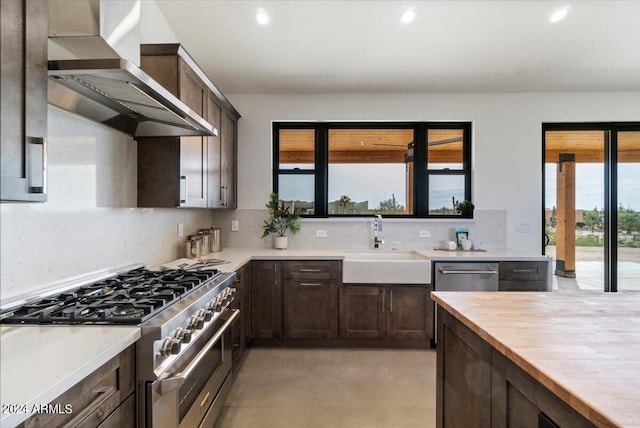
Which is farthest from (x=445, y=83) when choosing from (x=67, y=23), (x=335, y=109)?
(x=67, y=23)

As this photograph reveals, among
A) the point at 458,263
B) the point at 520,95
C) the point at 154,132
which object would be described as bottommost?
the point at 458,263

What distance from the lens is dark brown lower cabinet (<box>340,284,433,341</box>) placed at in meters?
3.04

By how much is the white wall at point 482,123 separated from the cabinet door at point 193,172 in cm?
111

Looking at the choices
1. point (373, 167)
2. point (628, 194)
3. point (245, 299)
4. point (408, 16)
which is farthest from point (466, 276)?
point (628, 194)

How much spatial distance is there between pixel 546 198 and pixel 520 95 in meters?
1.25

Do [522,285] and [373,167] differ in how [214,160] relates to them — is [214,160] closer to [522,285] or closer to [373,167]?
[373,167]

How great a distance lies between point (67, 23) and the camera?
1374 mm

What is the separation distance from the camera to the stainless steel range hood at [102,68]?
1.23 meters

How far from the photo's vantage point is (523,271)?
3.04 metres

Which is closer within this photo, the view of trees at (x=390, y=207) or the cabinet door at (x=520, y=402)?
the cabinet door at (x=520, y=402)

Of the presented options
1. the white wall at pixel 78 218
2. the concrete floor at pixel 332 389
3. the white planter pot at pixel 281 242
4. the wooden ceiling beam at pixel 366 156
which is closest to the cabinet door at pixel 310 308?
the concrete floor at pixel 332 389

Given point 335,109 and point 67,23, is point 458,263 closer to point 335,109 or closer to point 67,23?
point 335,109

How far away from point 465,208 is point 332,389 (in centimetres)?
243

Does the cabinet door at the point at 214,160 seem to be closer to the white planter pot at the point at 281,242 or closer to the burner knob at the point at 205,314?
the white planter pot at the point at 281,242
